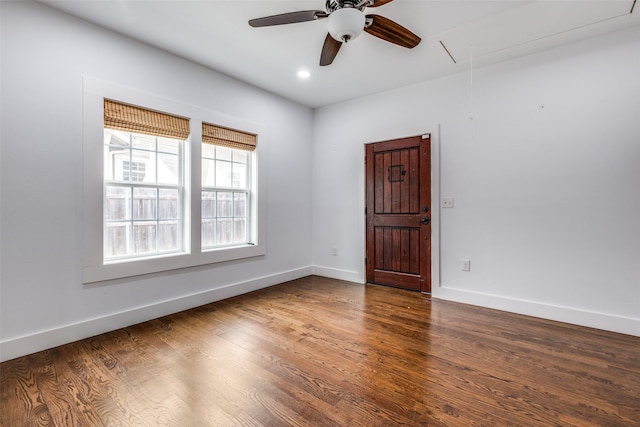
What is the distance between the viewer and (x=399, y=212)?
3863 millimetres

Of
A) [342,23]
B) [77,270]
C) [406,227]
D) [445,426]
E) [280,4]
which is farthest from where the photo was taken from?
[406,227]

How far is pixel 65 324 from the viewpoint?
2350mm

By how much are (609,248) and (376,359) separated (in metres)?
2.36

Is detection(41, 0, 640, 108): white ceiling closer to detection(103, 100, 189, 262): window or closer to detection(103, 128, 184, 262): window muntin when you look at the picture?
detection(103, 100, 189, 262): window

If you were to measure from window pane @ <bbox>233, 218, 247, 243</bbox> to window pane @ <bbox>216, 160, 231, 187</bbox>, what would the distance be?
49 cm

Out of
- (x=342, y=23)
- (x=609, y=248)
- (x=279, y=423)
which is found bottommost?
(x=279, y=423)

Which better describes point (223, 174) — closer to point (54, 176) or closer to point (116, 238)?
point (116, 238)

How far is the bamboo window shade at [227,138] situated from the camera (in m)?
3.32

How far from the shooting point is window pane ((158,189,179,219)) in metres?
3.03

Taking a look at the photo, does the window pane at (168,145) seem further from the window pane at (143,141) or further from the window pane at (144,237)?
the window pane at (144,237)

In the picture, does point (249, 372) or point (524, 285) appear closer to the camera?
point (249, 372)

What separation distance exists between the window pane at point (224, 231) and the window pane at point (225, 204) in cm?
8

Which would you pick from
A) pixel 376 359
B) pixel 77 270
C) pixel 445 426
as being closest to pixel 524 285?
pixel 376 359

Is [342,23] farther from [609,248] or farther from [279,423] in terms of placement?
[609,248]
